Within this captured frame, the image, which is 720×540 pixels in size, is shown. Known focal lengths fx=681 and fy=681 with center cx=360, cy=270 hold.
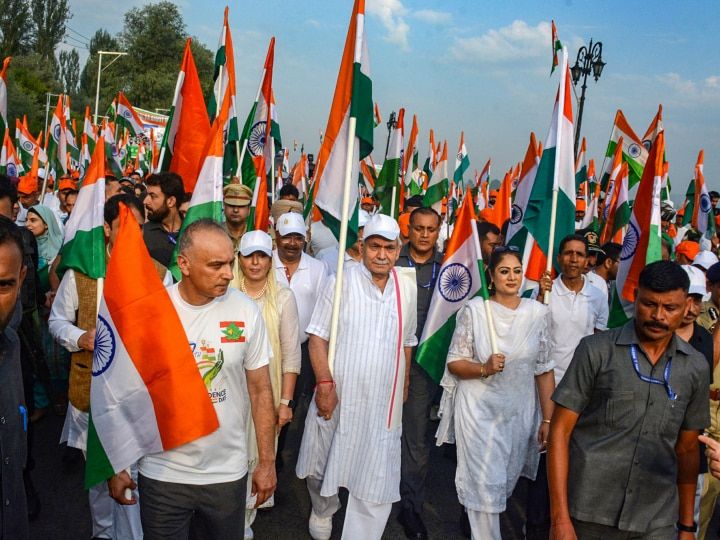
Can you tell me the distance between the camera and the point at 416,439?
188 inches

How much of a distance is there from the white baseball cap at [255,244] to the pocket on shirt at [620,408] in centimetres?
217

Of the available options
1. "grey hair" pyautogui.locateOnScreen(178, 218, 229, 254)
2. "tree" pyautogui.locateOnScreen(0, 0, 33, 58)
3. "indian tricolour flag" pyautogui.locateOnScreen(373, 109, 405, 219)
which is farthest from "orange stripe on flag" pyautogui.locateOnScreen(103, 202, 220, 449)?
"tree" pyautogui.locateOnScreen(0, 0, 33, 58)

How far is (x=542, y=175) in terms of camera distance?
18.2 ft

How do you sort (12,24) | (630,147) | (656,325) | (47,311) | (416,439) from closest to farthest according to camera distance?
(656,325), (416,439), (47,311), (630,147), (12,24)

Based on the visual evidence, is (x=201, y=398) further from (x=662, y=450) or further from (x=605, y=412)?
(x=662, y=450)

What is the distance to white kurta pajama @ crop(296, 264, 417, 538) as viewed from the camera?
161 inches

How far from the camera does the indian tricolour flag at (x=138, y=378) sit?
110 inches

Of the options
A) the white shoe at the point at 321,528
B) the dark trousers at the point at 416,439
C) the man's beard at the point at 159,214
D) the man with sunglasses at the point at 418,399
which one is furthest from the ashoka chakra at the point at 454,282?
the man's beard at the point at 159,214

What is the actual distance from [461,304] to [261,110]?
3590 mm

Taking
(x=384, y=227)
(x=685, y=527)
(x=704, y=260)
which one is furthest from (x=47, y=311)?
(x=704, y=260)

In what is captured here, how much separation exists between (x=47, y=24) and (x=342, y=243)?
86.9 metres

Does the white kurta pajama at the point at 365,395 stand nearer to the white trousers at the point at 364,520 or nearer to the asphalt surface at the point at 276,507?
the white trousers at the point at 364,520

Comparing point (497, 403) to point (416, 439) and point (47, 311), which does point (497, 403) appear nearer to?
point (416, 439)

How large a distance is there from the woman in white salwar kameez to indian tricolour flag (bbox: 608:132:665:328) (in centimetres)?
85
